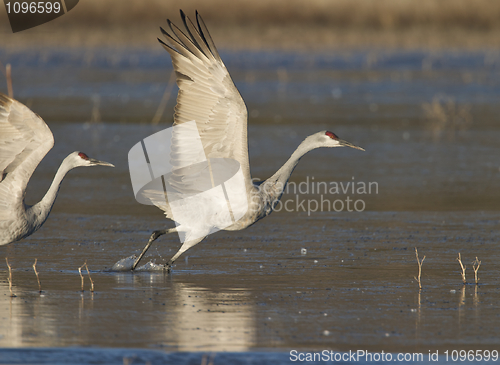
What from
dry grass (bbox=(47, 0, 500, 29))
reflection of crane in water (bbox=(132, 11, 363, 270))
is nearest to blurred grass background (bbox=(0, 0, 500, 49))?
dry grass (bbox=(47, 0, 500, 29))

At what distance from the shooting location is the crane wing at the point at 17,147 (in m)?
7.02

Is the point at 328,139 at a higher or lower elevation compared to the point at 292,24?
lower

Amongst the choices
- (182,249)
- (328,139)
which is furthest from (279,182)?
(182,249)

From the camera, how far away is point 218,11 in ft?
124

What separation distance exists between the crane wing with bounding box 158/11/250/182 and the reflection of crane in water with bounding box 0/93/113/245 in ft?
3.35

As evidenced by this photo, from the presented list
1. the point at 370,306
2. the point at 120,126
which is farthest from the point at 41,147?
the point at 120,126

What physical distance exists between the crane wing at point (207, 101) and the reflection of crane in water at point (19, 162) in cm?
102

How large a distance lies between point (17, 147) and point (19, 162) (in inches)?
6.2

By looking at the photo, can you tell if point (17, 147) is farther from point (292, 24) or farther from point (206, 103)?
point (292, 24)

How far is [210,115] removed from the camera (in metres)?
7.55

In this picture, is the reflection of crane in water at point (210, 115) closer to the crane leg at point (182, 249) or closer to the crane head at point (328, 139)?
the crane leg at point (182, 249)

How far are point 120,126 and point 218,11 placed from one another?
73.3 feet

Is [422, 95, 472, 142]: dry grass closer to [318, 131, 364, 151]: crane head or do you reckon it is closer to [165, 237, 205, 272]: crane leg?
[318, 131, 364, 151]: crane head

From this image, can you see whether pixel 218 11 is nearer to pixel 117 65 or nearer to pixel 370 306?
pixel 117 65
